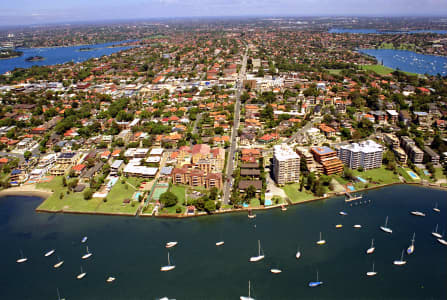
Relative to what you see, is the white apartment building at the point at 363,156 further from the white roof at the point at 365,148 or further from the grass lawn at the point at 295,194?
the grass lawn at the point at 295,194

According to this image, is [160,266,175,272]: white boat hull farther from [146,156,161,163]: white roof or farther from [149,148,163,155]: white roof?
[149,148,163,155]: white roof

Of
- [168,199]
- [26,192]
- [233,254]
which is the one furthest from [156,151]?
[233,254]

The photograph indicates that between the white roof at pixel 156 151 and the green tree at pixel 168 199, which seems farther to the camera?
the white roof at pixel 156 151

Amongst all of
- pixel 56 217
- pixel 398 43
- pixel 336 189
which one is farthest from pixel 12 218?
pixel 398 43

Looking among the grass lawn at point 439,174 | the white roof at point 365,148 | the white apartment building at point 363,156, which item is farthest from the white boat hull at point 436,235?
the white roof at point 365,148

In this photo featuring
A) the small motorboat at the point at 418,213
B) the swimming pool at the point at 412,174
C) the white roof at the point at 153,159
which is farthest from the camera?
the white roof at the point at 153,159

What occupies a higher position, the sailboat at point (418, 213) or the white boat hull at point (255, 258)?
the sailboat at point (418, 213)

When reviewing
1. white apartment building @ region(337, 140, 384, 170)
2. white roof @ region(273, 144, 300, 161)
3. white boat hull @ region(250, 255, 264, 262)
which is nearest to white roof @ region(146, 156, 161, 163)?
white roof @ region(273, 144, 300, 161)
